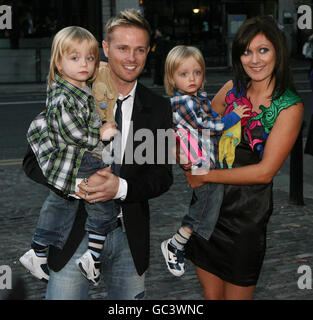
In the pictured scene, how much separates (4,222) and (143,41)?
448 centimetres

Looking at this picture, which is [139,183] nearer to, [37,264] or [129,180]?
[129,180]

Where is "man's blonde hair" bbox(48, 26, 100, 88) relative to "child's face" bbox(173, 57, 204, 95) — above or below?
above

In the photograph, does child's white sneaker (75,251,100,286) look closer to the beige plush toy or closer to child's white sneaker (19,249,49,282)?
child's white sneaker (19,249,49,282)

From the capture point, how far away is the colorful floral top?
10.9ft

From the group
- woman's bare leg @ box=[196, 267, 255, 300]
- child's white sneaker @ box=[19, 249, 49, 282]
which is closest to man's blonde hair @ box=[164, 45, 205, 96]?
woman's bare leg @ box=[196, 267, 255, 300]

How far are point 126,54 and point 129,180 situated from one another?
68 centimetres

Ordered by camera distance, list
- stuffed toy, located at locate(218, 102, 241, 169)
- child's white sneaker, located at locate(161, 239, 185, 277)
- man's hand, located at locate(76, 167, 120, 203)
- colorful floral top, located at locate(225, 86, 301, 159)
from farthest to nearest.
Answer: child's white sneaker, located at locate(161, 239, 185, 277), stuffed toy, located at locate(218, 102, 241, 169), colorful floral top, located at locate(225, 86, 301, 159), man's hand, located at locate(76, 167, 120, 203)

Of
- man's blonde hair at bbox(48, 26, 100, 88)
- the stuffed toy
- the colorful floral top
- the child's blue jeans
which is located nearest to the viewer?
man's blonde hair at bbox(48, 26, 100, 88)

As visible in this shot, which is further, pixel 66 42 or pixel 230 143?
pixel 230 143

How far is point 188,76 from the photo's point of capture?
366 cm

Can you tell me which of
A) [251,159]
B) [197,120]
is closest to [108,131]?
[197,120]

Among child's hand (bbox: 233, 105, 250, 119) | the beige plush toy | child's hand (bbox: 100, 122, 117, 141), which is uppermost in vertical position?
the beige plush toy

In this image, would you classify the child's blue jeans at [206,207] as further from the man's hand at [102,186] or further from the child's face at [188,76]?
the man's hand at [102,186]

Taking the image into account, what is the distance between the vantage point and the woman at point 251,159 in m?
3.33
